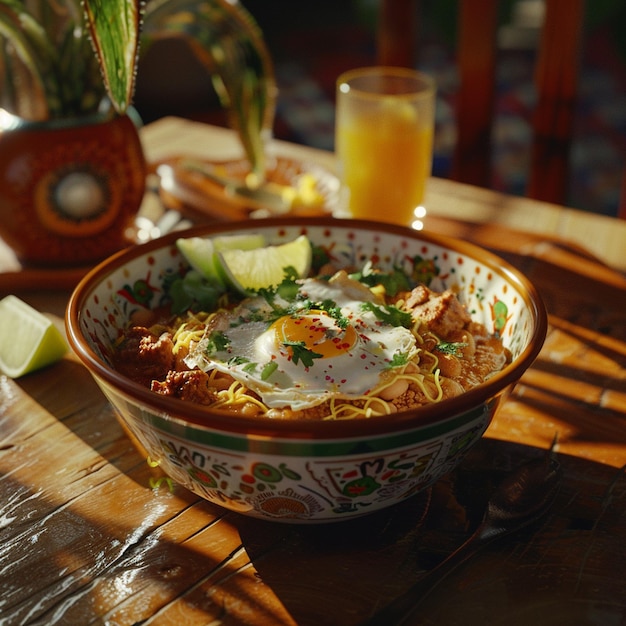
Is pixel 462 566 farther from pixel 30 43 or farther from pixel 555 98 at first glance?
pixel 555 98

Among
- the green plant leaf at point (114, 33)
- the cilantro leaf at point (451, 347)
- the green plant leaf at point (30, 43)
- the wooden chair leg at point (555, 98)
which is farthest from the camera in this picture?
the wooden chair leg at point (555, 98)

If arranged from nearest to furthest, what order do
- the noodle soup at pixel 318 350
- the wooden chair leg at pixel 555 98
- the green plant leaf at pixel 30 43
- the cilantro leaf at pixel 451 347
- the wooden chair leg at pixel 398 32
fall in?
1. the noodle soup at pixel 318 350
2. the cilantro leaf at pixel 451 347
3. the green plant leaf at pixel 30 43
4. the wooden chair leg at pixel 555 98
5. the wooden chair leg at pixel 398 32

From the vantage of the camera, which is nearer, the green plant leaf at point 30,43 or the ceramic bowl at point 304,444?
the ceramic bowl at point 304,444

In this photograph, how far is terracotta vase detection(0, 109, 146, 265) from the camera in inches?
74.1

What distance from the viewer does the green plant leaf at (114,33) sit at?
152cm

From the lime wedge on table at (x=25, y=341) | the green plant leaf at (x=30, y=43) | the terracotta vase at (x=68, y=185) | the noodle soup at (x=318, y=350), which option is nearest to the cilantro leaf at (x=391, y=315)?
the noodle soup at (x=318, y=350)

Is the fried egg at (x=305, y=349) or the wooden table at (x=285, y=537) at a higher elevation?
the fried egg at (x=305, y=349)

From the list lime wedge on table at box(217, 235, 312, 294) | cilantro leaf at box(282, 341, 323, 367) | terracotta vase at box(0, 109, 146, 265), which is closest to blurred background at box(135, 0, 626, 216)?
terracotta vase at box(0, 109, 146, 265)

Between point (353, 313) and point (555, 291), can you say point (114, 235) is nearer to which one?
point (353, 313)

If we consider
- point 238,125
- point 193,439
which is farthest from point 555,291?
point 193,439

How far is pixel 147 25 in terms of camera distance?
2008mm

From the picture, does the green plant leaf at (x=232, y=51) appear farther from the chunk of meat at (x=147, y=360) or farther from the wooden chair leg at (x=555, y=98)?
the wooden chair leg at (x=555, y=98)

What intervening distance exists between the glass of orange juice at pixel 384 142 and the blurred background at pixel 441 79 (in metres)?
2.54

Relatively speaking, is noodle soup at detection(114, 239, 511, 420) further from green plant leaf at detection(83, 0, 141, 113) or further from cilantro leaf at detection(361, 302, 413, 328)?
green plant leaf at detection(83, 0, 141, 113)
